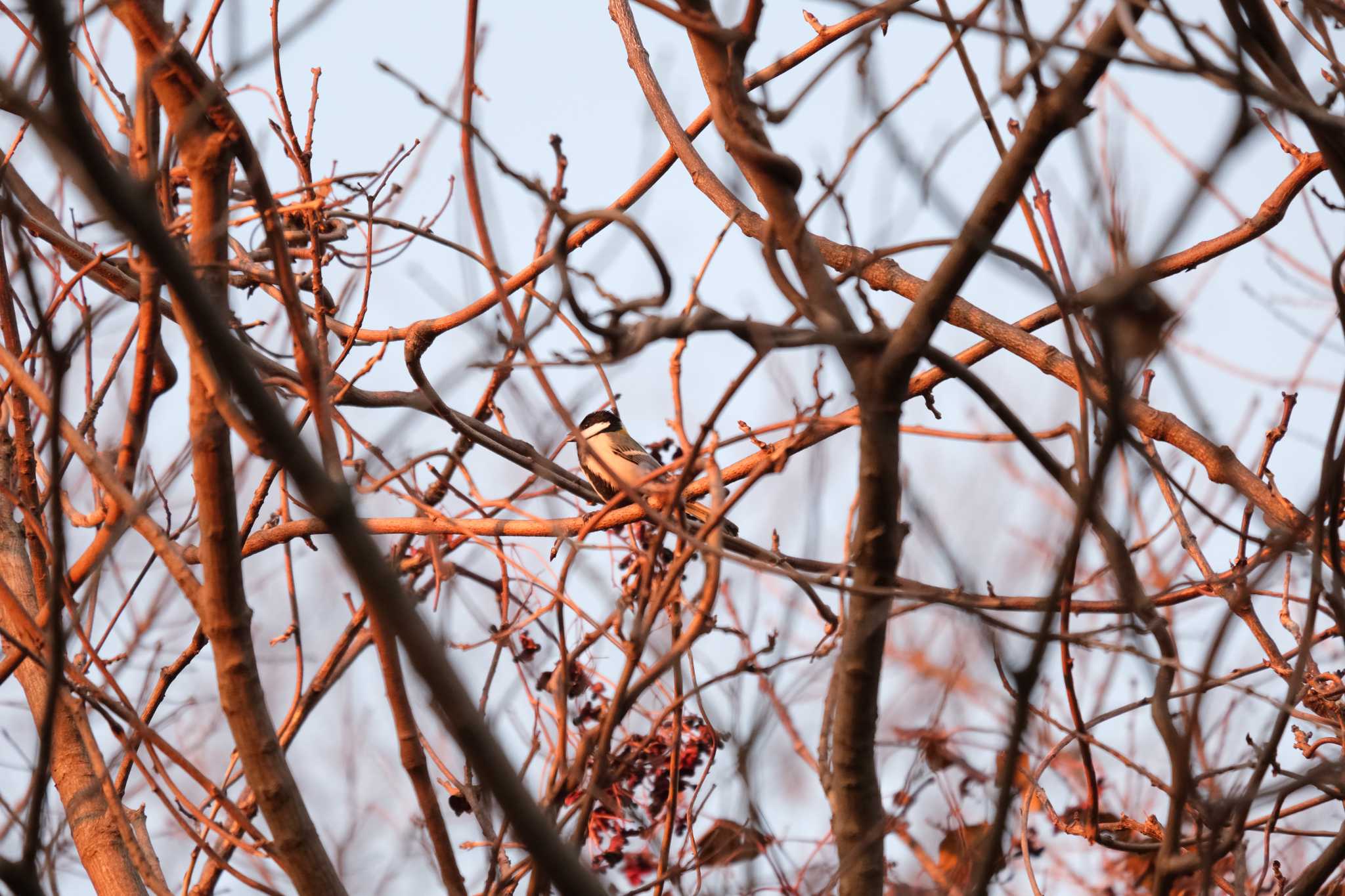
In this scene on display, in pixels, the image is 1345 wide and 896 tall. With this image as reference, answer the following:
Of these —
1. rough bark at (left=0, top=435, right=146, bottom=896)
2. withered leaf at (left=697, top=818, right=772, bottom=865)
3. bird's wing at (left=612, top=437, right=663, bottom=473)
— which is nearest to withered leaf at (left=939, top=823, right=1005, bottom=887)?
withered leaf at (left=697, top=818, right=772, bottom=865)

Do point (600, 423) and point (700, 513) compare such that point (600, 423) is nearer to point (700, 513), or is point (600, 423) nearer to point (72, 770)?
point (700, 513)

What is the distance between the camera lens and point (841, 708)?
1565mm

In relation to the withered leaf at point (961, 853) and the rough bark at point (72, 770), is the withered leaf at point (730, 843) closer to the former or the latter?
the withered leaf at point (961, 853)

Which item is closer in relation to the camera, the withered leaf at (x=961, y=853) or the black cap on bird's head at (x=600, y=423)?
the withered leaf at (x=961, y=853)

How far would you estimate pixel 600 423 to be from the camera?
6.96 metres

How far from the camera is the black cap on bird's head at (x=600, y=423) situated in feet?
22.0

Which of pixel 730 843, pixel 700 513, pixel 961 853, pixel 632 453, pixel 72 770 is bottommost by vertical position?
pixel 961 853

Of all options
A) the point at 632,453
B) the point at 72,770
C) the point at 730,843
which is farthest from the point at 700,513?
the point at 72,770

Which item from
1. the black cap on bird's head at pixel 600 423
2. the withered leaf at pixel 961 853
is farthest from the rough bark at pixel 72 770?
the black cap on bird's head at pixel 600 423

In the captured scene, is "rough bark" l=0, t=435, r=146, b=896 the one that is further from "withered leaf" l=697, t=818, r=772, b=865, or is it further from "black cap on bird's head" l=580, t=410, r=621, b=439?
"black cap on bird's head" l=580, t=410, r=621, b=439

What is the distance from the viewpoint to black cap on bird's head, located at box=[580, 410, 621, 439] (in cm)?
671

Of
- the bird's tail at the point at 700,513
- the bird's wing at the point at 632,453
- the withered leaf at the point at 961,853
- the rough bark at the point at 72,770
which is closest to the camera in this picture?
the withered leaf at the point at 961,853

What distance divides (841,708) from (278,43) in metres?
2.07

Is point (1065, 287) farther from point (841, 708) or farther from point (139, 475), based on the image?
point (139, 475)
